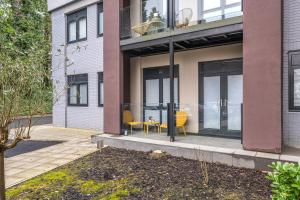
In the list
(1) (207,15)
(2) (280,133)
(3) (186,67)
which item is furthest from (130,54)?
(2) (280,133)

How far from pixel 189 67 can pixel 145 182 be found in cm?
541

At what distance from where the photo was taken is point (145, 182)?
5.52 meters

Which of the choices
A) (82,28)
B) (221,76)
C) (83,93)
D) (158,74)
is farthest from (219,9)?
(83,93)

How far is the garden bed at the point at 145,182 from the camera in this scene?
491 cm

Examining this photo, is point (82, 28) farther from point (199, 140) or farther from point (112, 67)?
point (199, 140)

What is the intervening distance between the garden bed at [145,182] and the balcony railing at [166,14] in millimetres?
4288

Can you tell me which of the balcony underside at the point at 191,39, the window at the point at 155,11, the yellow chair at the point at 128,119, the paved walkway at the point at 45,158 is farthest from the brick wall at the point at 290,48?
the paved walkway at the point at 45,158

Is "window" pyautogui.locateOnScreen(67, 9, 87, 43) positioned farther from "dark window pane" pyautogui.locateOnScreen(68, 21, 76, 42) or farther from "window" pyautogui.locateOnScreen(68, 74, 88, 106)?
"window" pyautogui.locateOnScreen(68, 74, 88, 106)

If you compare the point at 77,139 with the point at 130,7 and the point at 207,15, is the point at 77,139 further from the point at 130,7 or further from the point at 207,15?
the point at 207,15

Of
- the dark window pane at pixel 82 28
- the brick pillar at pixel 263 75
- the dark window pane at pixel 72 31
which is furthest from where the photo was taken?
the dark window pane at pixel 72 31

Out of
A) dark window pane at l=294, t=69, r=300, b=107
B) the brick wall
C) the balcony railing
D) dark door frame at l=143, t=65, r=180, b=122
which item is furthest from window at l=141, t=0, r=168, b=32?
dark window pane at l=294, t=69, r=300, b=107

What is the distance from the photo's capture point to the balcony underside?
736cm

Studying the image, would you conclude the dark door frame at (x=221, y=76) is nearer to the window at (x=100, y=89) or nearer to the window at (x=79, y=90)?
the window at (x=100, y=89)

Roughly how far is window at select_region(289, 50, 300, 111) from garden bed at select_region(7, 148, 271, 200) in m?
2.41
